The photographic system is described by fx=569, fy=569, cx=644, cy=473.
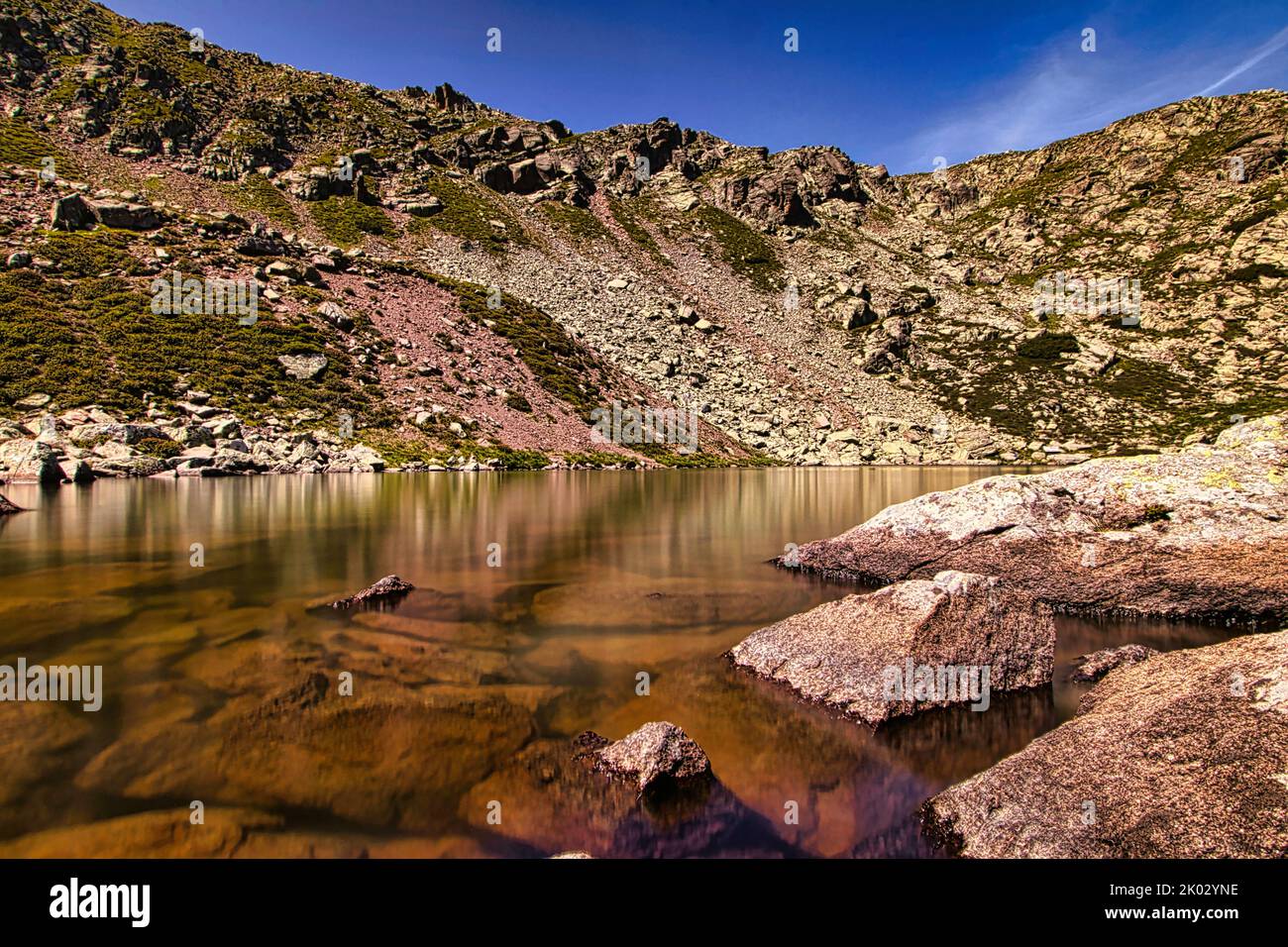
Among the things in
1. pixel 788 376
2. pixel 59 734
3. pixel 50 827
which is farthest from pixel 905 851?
pixel 788 376

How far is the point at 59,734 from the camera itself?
6.45 m

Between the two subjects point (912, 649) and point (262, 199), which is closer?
point (912, 649)

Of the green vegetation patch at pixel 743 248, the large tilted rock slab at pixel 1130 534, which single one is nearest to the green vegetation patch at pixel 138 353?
the large tilted rock slab at pixel 1130 534

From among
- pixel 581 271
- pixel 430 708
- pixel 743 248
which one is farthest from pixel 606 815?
pixel 743 248

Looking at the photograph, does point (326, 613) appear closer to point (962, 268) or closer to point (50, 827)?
point (50, 827)

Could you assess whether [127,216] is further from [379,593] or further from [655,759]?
[655,759]

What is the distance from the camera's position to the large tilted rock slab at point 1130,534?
10.7 meters

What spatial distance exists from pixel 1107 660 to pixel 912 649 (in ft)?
11.1

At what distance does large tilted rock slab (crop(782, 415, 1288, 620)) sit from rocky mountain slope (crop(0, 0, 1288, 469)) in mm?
45246

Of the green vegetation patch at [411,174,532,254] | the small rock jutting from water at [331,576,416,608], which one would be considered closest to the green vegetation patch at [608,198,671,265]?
the green vegetation patch at [411,174,532,254]

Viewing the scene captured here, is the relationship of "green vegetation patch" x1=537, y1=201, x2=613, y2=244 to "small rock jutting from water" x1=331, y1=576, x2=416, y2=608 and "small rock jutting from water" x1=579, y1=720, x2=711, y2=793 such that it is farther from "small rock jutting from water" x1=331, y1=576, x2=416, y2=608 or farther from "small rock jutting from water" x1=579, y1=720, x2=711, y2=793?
"small rock jutting from water" x1=579, y1=720, x2=711, y2=793

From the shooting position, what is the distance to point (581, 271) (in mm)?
107688

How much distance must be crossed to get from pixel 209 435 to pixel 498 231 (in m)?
84.1

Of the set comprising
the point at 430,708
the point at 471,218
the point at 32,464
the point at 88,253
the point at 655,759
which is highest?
the point at 471,218
